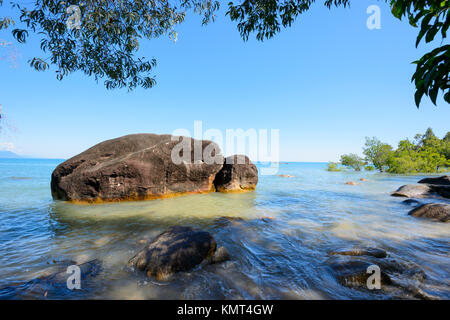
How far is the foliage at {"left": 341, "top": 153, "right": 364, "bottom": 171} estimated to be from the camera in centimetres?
3391

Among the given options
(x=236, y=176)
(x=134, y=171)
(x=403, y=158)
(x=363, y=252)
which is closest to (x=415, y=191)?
(x=236, y=176)

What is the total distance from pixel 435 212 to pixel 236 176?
7.99m

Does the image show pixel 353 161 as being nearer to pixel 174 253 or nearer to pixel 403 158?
pixel 403 158

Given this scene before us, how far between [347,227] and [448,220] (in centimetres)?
308

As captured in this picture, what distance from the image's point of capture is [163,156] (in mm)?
8789

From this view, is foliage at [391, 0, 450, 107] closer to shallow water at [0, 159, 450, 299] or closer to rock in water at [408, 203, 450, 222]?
shallow water at [0, 159, 450, 299]

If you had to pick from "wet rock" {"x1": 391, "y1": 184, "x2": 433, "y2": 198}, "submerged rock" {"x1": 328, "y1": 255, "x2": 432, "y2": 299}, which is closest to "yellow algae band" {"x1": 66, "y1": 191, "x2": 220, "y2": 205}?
"submerged rock" {"x1": 328, "y1": 255, "x2": 432, "y2": 299}

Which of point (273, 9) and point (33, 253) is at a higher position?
point (273, 9)

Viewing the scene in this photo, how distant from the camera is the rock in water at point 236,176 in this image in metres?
10.9

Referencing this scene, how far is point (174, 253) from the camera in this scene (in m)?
2.86

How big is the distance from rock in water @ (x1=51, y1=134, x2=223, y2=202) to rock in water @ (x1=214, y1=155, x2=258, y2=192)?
2.13ft

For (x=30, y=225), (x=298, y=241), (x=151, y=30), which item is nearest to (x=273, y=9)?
(x=151, y=30)

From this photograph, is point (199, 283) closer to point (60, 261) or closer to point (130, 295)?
point (130, 295)

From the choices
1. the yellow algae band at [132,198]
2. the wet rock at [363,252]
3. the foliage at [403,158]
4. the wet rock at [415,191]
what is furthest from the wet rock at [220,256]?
the foliage at [403,158]
